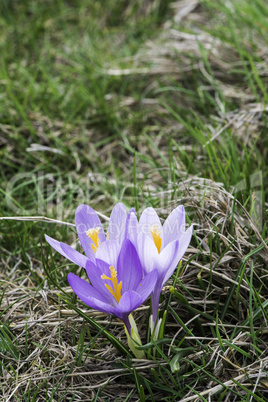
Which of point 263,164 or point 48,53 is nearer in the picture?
point 263,164

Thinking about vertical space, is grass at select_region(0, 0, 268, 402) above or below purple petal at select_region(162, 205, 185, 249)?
below

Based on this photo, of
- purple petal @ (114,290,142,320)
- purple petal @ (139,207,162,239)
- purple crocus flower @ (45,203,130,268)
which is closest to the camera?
purple petal @ (114,290,142,320)

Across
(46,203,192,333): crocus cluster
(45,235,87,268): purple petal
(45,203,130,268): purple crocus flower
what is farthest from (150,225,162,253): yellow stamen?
(45,235,87,268): purple petal

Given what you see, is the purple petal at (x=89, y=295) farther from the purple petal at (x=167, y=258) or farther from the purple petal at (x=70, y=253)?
the purple petal at (x=167, y=258)

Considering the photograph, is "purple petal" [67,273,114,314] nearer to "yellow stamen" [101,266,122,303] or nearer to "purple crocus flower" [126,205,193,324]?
"yellow stamen" [101,266,122,303]

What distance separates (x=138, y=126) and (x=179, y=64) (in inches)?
24.6

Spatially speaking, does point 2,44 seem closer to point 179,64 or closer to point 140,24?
point 140,24

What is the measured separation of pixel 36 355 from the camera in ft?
4.52

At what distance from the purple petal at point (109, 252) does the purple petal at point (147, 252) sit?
66mm

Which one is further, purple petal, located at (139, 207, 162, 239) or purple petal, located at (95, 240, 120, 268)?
purple petal, located at (139, 207, 162, 239)

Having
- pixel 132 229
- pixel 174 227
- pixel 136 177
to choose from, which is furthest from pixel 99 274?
pixel 136 177

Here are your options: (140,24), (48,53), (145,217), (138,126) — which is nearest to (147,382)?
(145,217)

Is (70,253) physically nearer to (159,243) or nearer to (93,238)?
(93,238)

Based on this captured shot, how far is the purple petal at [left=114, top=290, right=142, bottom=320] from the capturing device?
1.07 m
